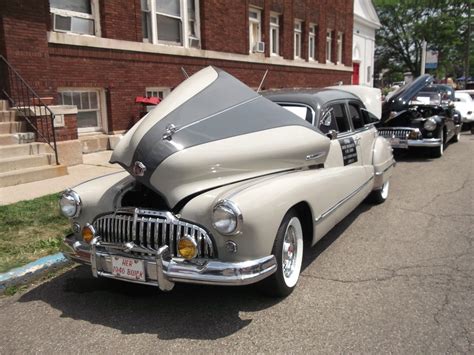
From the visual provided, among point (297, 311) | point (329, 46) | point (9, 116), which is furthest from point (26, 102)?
point (329, 46)

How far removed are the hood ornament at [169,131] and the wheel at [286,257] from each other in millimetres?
1069

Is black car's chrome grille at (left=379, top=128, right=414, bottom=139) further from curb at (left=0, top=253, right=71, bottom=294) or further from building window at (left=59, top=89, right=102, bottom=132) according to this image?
curb at (left=0, top=253, right=71, bottom=294)

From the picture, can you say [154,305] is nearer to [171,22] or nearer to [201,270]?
[201,270]

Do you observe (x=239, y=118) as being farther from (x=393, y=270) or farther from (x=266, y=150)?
(x=393, y=270)

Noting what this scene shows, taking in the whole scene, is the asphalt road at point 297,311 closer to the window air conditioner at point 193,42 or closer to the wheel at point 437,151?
the wheel at point 437,151

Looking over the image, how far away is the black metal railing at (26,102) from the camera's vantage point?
28.3 ft

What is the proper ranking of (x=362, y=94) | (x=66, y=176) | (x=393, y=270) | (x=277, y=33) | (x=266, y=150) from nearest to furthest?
(x=266, y=150), (x=393, y=270), (x=362, y=94), (x=66, y=176), (x=277, y=33)

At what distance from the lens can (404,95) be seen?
9742 mm

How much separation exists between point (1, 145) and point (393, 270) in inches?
275

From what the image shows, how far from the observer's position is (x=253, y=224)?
3.16 m

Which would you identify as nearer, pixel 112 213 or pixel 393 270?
pixel 112 213

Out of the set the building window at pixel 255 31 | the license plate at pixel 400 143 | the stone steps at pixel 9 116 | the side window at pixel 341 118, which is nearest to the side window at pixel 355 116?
the side window at pixel 341 118

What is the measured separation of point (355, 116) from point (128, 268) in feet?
12.4

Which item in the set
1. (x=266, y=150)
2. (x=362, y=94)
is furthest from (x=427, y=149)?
(x=266, y=150)
